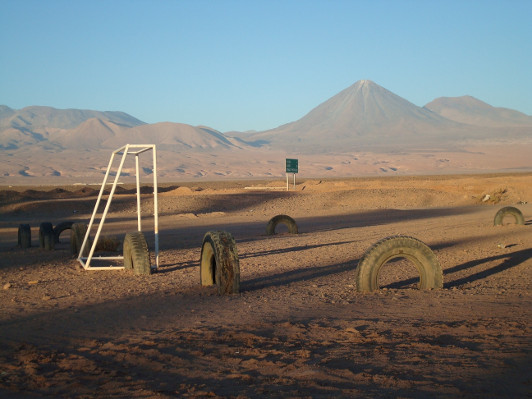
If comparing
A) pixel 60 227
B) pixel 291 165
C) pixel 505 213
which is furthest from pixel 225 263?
pixel 291 165

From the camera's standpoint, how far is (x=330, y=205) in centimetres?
3484

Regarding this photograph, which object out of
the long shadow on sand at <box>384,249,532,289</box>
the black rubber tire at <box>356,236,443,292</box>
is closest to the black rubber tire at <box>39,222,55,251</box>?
the long shadow on sand at <box>384,249,532,289</box>

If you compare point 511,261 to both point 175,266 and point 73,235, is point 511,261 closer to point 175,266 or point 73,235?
point 175,266

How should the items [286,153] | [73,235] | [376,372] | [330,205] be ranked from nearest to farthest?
[376,372] → [73,235] → [330,205] → [286,153]

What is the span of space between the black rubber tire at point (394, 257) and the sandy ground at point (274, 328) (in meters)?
0.24

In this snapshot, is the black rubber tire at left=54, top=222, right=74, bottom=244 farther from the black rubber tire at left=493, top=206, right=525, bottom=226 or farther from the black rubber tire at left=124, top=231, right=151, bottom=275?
the black rubber tire at left=493, top=206, right=525, bottom=226

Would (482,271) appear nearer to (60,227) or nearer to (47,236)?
(47,236)

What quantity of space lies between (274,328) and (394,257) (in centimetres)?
291

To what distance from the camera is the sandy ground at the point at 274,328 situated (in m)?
5.22

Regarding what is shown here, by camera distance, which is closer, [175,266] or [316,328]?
[316,328]

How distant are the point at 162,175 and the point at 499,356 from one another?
423 feet

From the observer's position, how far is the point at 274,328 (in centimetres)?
719

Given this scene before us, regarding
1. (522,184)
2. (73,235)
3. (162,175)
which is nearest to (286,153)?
(162,175)

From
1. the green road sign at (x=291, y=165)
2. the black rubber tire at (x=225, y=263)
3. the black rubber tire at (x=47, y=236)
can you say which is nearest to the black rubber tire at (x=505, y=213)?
the black rubber tire at (x=225, y=263)
